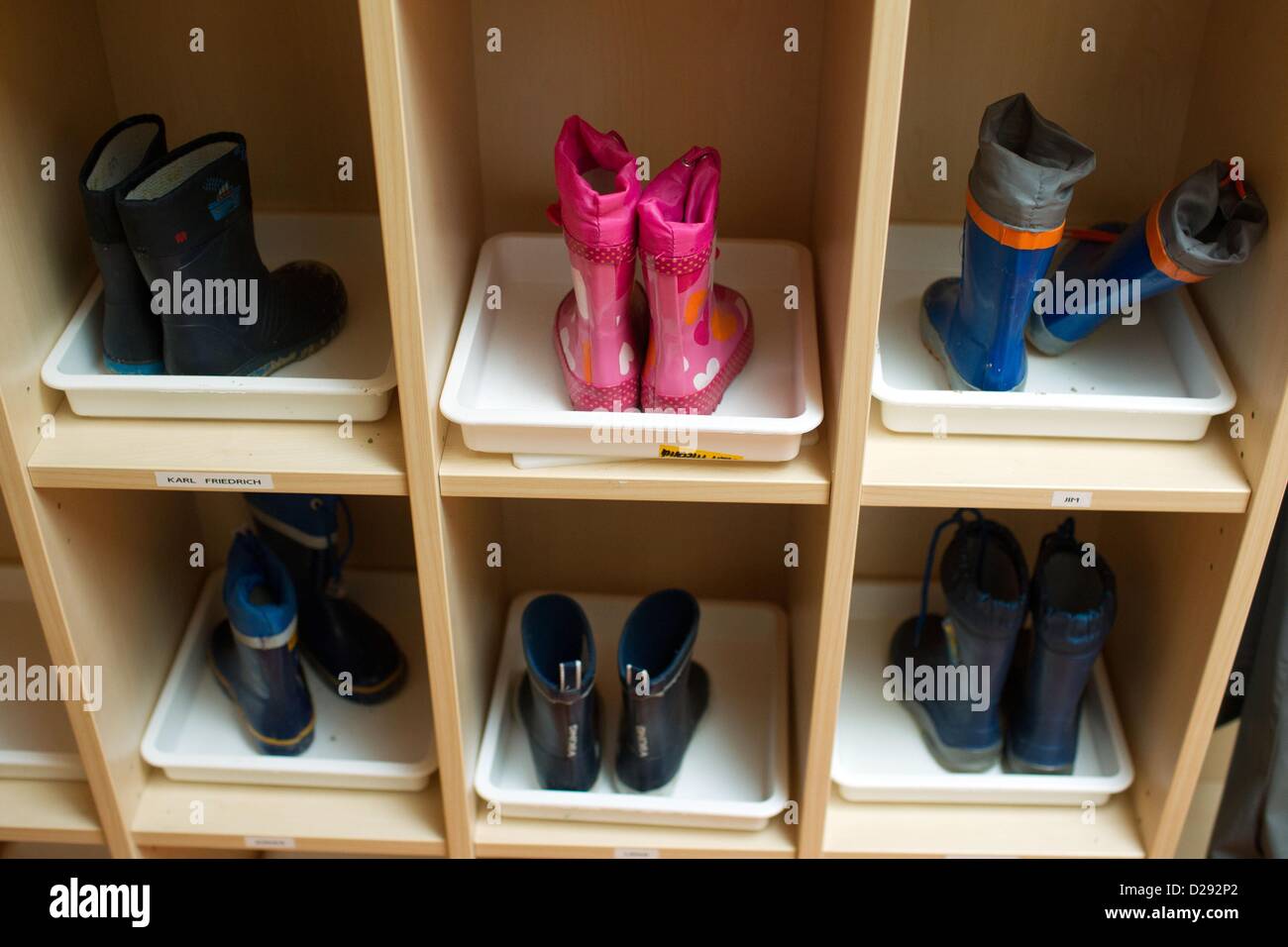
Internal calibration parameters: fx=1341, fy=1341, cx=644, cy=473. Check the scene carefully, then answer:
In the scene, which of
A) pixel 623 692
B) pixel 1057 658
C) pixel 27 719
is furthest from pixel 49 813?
pixel 1057 658

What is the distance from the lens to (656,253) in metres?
1.15

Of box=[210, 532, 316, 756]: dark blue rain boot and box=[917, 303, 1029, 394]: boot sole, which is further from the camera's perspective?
box=[210, 532, 316, 756]: dark blue rain boot

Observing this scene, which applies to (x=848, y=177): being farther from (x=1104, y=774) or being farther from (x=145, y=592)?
(x=145, y=592)

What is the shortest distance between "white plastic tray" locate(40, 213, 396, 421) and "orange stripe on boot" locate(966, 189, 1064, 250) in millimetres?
548

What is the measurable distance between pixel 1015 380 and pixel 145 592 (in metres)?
0.98

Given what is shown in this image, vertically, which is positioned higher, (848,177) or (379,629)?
(848,177)

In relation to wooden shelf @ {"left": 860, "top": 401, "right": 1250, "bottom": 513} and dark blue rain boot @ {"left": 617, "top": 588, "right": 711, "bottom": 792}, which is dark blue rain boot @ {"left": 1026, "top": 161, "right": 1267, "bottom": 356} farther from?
dark blue rain boot @ {"left": 617, "top": 588, "right": 711, "bottom": 792}

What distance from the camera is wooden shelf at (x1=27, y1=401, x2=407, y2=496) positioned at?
48.0 inches

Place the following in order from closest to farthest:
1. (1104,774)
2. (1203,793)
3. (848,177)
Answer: (848,177) < (1104,774) < (1203,793)

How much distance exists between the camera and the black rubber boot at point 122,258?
4.02 feet

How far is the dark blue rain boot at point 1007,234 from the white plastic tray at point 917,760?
0.47 m

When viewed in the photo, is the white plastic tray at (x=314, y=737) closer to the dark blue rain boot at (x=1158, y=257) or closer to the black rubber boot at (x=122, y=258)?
the black rubber boot at (x=122, y=258)

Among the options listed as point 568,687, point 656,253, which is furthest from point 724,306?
point 568,687

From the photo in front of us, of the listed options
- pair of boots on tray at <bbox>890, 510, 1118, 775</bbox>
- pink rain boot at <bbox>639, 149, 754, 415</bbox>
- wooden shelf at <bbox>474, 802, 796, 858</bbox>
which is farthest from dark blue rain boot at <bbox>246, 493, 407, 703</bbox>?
pair of boots on tray at <bbox>890, 510, 1118, 775</bbox>
